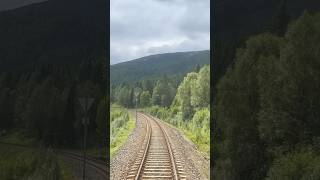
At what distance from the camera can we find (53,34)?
14727 mm

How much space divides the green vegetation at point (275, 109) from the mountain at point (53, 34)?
4694 millimetres

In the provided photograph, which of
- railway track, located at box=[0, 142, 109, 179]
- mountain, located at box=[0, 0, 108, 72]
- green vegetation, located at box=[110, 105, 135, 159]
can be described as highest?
mountain, located at box=[0, 0, 108, 72]

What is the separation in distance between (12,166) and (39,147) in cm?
97

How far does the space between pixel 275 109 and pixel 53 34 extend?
7733 mm

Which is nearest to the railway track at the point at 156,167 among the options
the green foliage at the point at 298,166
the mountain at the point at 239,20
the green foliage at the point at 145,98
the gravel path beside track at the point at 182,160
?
the gravel path beside track at the point at 182,160

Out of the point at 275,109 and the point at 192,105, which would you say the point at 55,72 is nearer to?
the point at 275,109

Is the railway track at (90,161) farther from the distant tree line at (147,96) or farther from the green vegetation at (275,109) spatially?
the distant tree line at (147,96)

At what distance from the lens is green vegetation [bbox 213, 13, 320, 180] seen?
1123 centimetres

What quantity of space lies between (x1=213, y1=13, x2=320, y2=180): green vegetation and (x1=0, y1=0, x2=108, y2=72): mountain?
15.4 ft

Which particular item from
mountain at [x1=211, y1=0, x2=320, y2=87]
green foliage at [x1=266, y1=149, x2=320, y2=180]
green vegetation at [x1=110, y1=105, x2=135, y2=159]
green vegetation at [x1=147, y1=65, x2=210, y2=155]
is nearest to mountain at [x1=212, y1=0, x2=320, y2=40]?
mountain at [x1=211, y1=0, x2=320, y2=87]

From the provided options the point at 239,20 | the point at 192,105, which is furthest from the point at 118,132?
the point at 239,20

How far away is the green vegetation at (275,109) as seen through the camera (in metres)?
11.2

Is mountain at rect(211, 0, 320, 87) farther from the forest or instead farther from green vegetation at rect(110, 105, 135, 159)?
green vegetation at rect(110, 105, 135, 159)

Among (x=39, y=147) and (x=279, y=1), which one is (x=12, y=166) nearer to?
(x=39, y=147)
